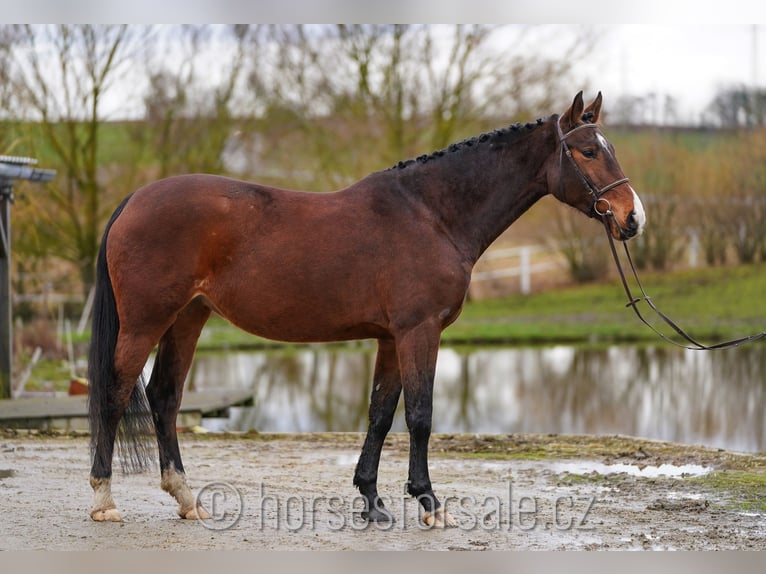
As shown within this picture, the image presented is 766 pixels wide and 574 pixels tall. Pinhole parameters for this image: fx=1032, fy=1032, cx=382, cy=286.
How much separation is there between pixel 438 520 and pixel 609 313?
16.4 m

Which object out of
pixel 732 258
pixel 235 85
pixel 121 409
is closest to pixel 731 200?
pixel 732 258

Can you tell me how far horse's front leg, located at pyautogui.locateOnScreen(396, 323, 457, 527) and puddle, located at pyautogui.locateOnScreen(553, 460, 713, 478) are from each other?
2.08 metres

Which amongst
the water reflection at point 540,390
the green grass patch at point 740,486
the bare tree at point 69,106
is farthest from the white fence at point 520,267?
the green grass patch at point 740,486

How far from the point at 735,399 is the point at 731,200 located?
36.3ft

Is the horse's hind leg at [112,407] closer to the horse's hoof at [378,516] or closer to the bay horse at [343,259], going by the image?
the bay horse at [343,259]

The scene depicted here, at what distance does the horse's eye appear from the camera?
16.8 feet

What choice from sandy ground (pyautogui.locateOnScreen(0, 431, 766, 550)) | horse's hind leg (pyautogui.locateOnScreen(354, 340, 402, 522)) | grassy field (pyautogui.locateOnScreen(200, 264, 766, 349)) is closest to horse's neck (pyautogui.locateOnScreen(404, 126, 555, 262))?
horse's hind leg (pyautogui.locateOnScreen(354, 340, 402, 522))

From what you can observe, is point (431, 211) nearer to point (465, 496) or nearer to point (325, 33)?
point (465, 496)

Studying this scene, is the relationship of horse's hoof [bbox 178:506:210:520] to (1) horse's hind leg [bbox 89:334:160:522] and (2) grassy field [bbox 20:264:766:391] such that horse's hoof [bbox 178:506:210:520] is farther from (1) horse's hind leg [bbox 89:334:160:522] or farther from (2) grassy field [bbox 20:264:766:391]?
(2) grassy field [bbox 20:264:766:391]

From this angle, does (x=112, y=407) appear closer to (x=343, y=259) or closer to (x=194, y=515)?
(x=194, y=515)

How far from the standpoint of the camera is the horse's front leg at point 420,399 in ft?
16.4

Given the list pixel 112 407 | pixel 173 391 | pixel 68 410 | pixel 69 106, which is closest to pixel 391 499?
pixel 173 391

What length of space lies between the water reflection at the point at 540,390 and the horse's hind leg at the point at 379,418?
4.79 m

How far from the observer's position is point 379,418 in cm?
529
